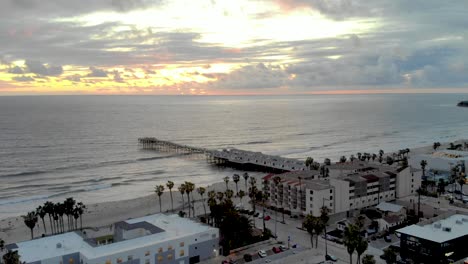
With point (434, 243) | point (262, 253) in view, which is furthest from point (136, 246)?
point (434, 243)

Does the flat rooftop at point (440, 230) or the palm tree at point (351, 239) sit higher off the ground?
the palm tree at point (351, 239)

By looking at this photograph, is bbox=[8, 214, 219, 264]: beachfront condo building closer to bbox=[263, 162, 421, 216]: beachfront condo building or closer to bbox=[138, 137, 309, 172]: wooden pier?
bbox=[263, 162, 421, 216]: beachfront condo building

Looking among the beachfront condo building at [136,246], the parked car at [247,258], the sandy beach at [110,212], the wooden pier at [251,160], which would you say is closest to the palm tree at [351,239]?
the parked car at [247,258]

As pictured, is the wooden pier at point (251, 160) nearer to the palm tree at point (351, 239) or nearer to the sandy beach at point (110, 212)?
the sandy beach at point (110, 212)

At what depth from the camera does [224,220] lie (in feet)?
177

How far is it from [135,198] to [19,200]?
2119 cm

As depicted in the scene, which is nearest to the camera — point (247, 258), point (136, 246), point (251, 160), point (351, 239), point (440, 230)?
point (351, 239)

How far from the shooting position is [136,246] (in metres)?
46.3

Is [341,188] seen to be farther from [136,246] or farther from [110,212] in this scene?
[110,212]

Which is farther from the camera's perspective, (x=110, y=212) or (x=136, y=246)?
(x=110, y=212)

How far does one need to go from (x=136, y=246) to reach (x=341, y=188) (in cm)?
3363

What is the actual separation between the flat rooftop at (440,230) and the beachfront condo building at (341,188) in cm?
1598

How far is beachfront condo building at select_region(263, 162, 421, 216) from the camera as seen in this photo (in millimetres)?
65688

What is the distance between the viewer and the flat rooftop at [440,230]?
48.4 metres
